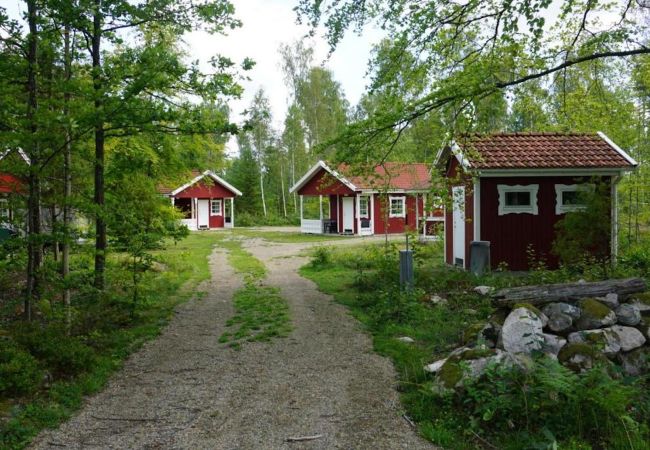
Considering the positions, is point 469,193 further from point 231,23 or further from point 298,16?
point 231,23

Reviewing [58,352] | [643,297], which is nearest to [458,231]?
[643,297]

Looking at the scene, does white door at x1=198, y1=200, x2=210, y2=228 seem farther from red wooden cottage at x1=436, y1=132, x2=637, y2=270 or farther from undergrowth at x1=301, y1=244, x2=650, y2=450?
undergrowth at x1=301, y1=244, x2=650, y2=450

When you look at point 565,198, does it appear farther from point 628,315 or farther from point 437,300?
point 628,315

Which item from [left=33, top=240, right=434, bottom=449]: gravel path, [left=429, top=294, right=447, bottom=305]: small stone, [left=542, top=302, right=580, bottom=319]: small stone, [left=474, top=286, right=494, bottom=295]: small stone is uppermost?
[left=542, top=302, right=580, bottom=319]: small stone

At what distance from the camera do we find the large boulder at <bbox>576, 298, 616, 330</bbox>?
6.10m

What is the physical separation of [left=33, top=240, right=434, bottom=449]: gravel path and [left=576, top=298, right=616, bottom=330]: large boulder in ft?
7.57

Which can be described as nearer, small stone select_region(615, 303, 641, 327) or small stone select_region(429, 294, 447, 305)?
small stone select_region(615, 303, 641, 327)

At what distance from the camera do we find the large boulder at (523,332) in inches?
225

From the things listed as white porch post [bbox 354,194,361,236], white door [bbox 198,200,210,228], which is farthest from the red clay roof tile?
white door [bbox 198,200,210,228]

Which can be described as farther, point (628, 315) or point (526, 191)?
point (526, 191)

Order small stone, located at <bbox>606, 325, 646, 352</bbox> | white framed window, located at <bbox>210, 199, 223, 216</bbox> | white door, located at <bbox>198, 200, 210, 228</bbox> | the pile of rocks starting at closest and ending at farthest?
the pile of rocks, small stone, located at <bbox>606, 325, 646, 352</bbox>, white door, located at <bbox>198, 200, 210, 228</bbox>, white framed window, located at <bbox>210, 199, 223, 216</bbox>

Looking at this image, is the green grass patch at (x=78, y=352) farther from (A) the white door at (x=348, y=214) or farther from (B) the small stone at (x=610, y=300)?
(A) the white door at (x=348, y=214)

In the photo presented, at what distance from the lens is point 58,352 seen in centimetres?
628

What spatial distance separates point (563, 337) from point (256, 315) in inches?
213
